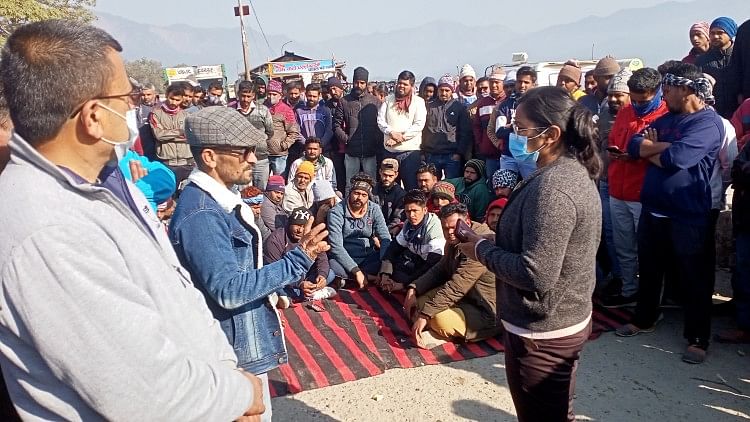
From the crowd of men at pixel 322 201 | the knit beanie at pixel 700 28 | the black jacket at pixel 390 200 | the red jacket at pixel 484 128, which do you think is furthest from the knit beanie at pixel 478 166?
the knit beanie at pixel 700 28

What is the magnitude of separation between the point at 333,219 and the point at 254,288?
11.5ft

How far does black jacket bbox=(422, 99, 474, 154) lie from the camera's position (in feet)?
21.1

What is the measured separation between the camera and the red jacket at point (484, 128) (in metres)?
6.10

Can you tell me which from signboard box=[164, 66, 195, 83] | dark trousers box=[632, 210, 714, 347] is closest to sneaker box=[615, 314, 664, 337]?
dark trousers box=[632, 210, 714, 347]

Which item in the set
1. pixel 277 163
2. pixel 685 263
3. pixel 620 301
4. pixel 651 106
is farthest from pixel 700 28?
pixel 277 163

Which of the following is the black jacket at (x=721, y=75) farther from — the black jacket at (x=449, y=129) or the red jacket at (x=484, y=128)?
the black jacket at (x=449, y=129)

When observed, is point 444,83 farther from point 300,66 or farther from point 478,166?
point 300,66

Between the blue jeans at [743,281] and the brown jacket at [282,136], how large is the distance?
5023 millimetres

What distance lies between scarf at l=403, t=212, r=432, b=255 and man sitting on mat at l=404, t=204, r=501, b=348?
25.4 inches

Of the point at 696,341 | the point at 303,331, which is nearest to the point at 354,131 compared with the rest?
the point at 303,331

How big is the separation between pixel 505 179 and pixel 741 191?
192cm

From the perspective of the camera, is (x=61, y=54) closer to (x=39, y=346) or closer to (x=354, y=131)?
(x=39, y=346)

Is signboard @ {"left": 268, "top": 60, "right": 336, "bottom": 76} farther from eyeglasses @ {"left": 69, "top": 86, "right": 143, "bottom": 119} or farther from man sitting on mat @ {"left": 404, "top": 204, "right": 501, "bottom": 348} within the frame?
eyeglasses @ {"left": 69, "top": 86, "right": 143, "bottom": 119}

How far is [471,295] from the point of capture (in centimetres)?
415
